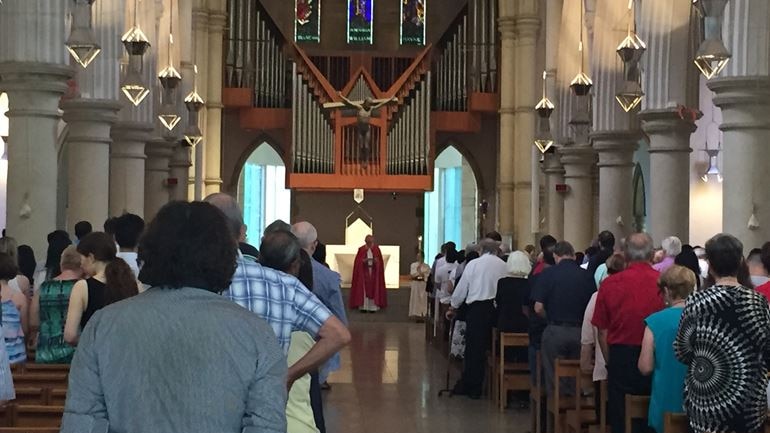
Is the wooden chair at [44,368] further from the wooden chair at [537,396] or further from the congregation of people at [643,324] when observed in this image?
the wooden chair at [537,396]

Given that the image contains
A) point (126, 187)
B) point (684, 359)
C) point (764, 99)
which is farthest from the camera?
point (126, 187)

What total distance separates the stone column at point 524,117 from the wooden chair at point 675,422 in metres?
23.9

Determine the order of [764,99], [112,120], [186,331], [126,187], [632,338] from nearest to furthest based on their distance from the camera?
[186,331] → [632,338] → [764,99] → [112,120] → [126,187]

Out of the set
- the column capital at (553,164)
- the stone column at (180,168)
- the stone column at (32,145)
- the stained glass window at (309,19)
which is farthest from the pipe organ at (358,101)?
the stone column at (32,145)

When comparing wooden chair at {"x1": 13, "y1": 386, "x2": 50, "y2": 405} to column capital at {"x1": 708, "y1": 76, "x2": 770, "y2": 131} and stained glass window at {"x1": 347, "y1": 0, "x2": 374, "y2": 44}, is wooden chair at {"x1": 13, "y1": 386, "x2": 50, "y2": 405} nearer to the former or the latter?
column capital at {"x1": 708, "y1": 76, "x2": 770, "y2": 131}

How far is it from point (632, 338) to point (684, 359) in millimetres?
1851

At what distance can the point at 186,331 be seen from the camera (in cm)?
313

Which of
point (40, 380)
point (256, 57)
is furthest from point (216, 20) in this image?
point (40, 380)

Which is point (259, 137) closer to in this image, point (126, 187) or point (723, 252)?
point (126, 187)

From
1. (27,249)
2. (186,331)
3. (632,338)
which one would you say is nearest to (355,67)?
(27,249)

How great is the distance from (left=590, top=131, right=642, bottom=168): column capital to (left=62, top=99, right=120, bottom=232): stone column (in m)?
8.24

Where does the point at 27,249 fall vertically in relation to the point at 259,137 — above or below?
below

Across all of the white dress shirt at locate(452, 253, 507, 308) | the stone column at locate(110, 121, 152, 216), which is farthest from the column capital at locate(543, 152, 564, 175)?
the white dress shirt at locate(452, 253, 507, 308)

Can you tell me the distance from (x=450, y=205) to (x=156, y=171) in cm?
1455
